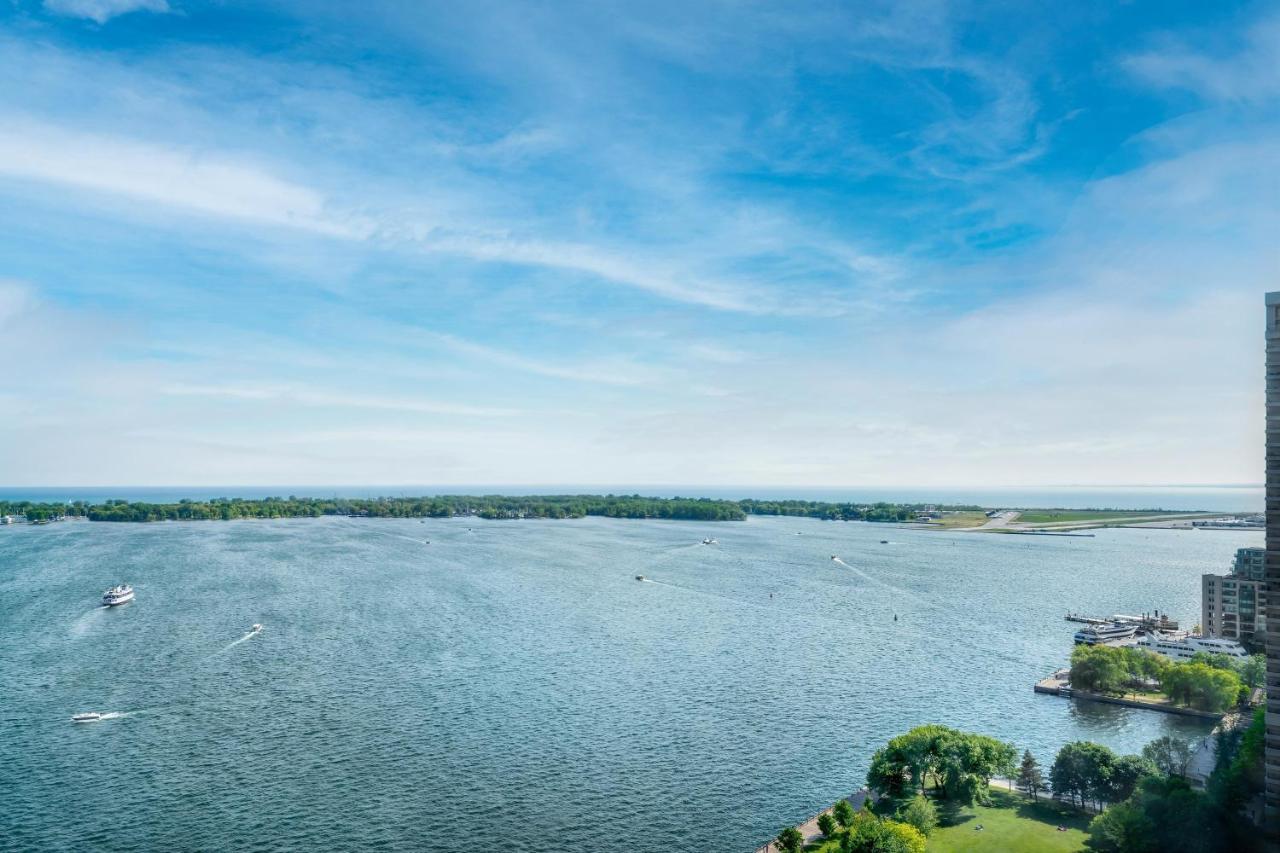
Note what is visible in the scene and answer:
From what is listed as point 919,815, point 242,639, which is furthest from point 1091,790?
point 242,639

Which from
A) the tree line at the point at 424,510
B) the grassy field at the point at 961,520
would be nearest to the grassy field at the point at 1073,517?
the grassy field at the point at 961,520

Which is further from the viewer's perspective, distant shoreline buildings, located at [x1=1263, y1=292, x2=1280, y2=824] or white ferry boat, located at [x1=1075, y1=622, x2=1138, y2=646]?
white ferry boat, located at [x1=1075, y1=622, x2=1138, y2=646]

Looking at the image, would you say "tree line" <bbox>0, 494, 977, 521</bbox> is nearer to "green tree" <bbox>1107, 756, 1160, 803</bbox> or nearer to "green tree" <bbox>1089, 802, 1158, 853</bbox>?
"green tree" <bbox>1107, 756, 1160, 803</bbox>

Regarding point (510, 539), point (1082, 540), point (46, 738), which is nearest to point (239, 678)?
point (46, 738)

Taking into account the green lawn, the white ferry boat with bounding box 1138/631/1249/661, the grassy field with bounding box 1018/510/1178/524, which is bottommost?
the green lawn

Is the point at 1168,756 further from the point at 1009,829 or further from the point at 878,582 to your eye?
the point at 878,582

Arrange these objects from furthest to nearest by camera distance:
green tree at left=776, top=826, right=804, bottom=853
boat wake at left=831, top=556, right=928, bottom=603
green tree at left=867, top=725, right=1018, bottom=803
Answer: boat wake at left=831, top=556, right=928, bottom=603 < green tree at left=867, top=725, right=1018, bottom=803 < green tree at left=776, top=826, right=804, bottom=853

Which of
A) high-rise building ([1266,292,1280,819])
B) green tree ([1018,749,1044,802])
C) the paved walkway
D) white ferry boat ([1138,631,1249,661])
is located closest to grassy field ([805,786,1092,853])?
green tree ([1018,749,1044,802])

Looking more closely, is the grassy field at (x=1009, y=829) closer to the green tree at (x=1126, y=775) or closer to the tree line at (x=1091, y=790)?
the tree line at (x=1091, y=790)
